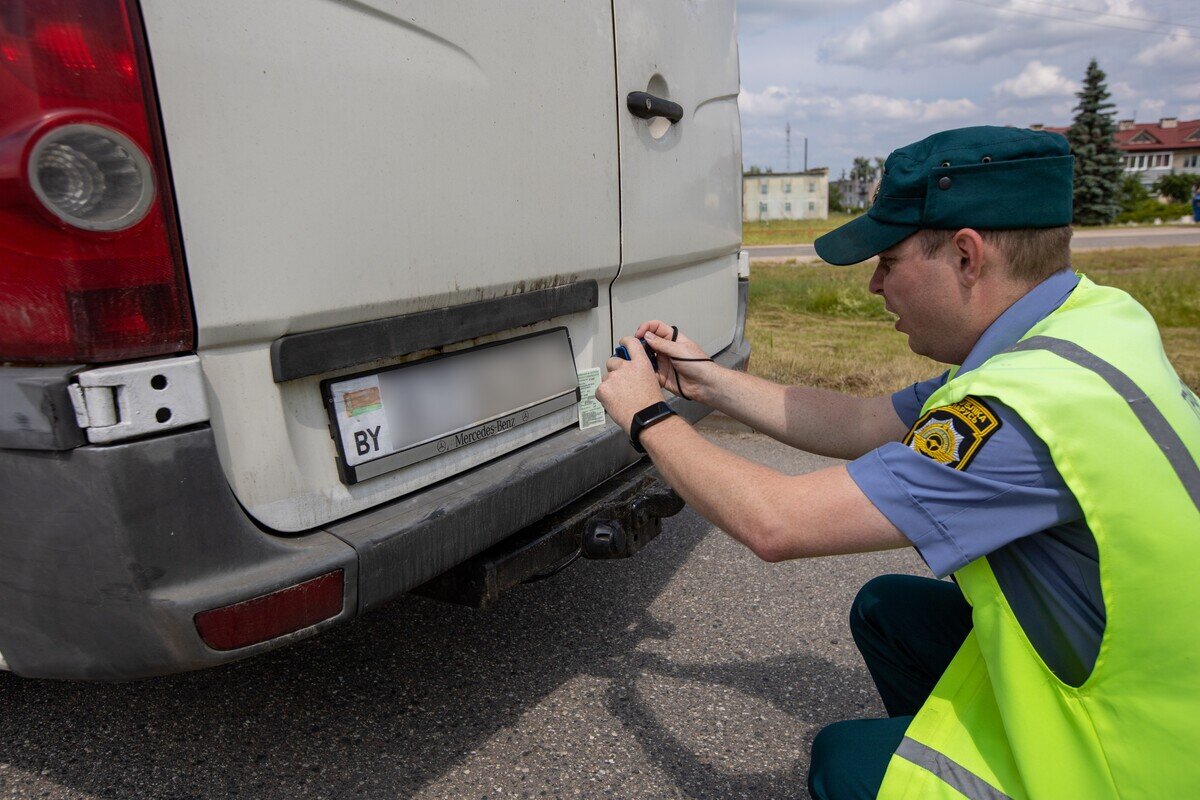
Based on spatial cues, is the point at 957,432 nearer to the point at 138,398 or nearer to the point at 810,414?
the point at 810,414

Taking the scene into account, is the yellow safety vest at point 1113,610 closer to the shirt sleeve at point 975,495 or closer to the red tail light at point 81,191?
the shirt sleeve at point 975,495

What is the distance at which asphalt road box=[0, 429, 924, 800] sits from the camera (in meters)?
2.17

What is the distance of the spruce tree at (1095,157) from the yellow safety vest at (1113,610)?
53.8 meters

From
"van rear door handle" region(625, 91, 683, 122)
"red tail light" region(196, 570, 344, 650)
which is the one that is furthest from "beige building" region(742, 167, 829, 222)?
"red tail light" region(196, 570, 344, 650)

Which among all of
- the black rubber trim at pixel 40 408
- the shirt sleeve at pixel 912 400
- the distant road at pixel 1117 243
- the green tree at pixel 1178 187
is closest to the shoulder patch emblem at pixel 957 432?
the shirt sleeve at pixel 912 400

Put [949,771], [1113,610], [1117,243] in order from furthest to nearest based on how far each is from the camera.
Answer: [1117,243] → [949,771] → [1113,610]

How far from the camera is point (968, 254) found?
1.50 meters

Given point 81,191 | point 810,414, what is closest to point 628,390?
point 810,414

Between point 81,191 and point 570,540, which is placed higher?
point 81,191

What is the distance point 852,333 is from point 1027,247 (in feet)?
26.8

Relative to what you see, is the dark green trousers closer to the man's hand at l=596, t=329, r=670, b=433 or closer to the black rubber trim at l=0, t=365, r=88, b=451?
the man's hand at l=596, t=329, r=670, b=433

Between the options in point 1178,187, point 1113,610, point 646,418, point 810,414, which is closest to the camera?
point 1113,610

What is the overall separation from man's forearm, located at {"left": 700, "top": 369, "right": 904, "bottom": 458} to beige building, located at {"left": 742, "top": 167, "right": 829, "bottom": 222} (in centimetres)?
8054

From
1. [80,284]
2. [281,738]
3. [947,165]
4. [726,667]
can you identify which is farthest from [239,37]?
[726,667]
